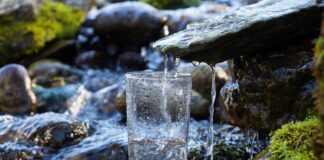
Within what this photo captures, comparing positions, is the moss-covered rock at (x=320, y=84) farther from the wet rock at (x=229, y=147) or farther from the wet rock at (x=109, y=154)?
the wet rock at (x=109, y=154)

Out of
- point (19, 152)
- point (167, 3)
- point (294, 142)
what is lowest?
point (19, 152)

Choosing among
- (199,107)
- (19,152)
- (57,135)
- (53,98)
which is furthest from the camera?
(53,98)

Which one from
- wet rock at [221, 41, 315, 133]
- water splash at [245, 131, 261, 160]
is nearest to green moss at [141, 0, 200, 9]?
water splash at [245, 131, 261, 160]

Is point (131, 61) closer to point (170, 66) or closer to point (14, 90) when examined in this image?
point (170, 66)

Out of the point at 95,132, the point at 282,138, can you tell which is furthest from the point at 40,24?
the point at 282,138

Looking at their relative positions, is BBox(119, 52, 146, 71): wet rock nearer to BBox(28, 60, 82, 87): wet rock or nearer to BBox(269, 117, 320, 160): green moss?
BBox(28, 60, 82, 87): wet rock

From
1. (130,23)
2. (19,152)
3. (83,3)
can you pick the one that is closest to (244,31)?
(19,152)
